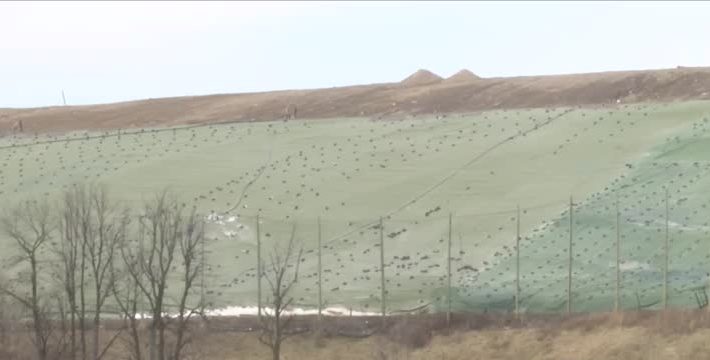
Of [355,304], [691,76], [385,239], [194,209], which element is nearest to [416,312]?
[355,304]

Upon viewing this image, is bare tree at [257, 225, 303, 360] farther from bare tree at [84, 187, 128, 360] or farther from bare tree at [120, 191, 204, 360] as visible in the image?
bare tree at [84, 187, 128, 360]

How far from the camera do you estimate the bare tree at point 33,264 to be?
107 feet

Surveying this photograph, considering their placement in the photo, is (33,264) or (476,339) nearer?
(476,339)

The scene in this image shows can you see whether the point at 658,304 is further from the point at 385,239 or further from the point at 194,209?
the point at 194,209

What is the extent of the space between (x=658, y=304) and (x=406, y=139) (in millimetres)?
20283

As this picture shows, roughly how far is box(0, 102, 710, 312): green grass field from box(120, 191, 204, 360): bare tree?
38.4 inches

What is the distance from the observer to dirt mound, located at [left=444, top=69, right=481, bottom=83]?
63834 mm

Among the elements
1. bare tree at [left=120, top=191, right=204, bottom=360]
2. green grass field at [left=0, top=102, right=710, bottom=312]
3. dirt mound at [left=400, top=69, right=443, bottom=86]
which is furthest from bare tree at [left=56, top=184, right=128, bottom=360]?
dirt mound at [left=400, top=69, right=443, bottom=86]

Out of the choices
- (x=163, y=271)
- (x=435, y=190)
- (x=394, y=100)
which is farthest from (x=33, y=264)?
(x=394, y=100)

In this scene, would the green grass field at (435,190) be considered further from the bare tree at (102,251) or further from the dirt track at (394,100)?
the dirt track at (394,100)

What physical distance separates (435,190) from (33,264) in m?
14.8

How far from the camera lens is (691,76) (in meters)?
53.9

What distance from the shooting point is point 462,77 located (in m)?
67.6

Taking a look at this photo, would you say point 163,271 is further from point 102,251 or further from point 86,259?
point 86,259
